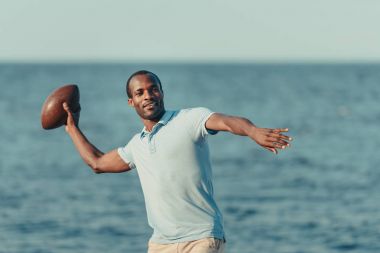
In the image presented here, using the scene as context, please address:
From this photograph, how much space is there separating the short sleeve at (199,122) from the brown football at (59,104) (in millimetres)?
1833

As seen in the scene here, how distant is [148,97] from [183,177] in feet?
2.27

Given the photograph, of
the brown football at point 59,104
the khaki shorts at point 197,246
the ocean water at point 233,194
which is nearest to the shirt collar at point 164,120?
the khaki shorts at point 197,246

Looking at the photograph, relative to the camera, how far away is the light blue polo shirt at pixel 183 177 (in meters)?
8.66

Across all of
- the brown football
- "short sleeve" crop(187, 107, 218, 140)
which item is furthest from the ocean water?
"short sleeve" crop(187, 107, 218, 140)

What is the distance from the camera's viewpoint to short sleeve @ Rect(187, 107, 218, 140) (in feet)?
28.0

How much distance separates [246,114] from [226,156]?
3112cm

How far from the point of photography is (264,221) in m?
27.2

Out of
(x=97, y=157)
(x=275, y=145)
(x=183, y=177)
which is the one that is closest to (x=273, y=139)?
(x=275, y=145)

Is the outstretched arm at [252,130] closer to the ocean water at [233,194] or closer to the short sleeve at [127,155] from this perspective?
the short sleeve at [127,155]

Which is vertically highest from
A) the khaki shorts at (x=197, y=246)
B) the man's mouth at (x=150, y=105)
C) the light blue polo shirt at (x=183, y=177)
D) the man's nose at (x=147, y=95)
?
the man's nose at (x=147, y=95)

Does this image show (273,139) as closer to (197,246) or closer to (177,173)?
(177,173)

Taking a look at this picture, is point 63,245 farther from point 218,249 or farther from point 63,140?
point 63,140

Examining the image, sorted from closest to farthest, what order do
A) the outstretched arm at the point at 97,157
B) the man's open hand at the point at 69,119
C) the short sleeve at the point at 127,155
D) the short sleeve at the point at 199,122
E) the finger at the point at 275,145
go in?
1. the finger at the point at 275,145
2. the short sleeve at the point at 199,122
3. the short sleeve at the point at 127,155
4. the outstretched arm at the point at 97,157
5. the man's open hand at the point at 69,119

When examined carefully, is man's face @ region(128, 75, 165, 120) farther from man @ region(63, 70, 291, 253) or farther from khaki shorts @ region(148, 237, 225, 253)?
khaki shorts @ region(148, 237, 225, 253)
